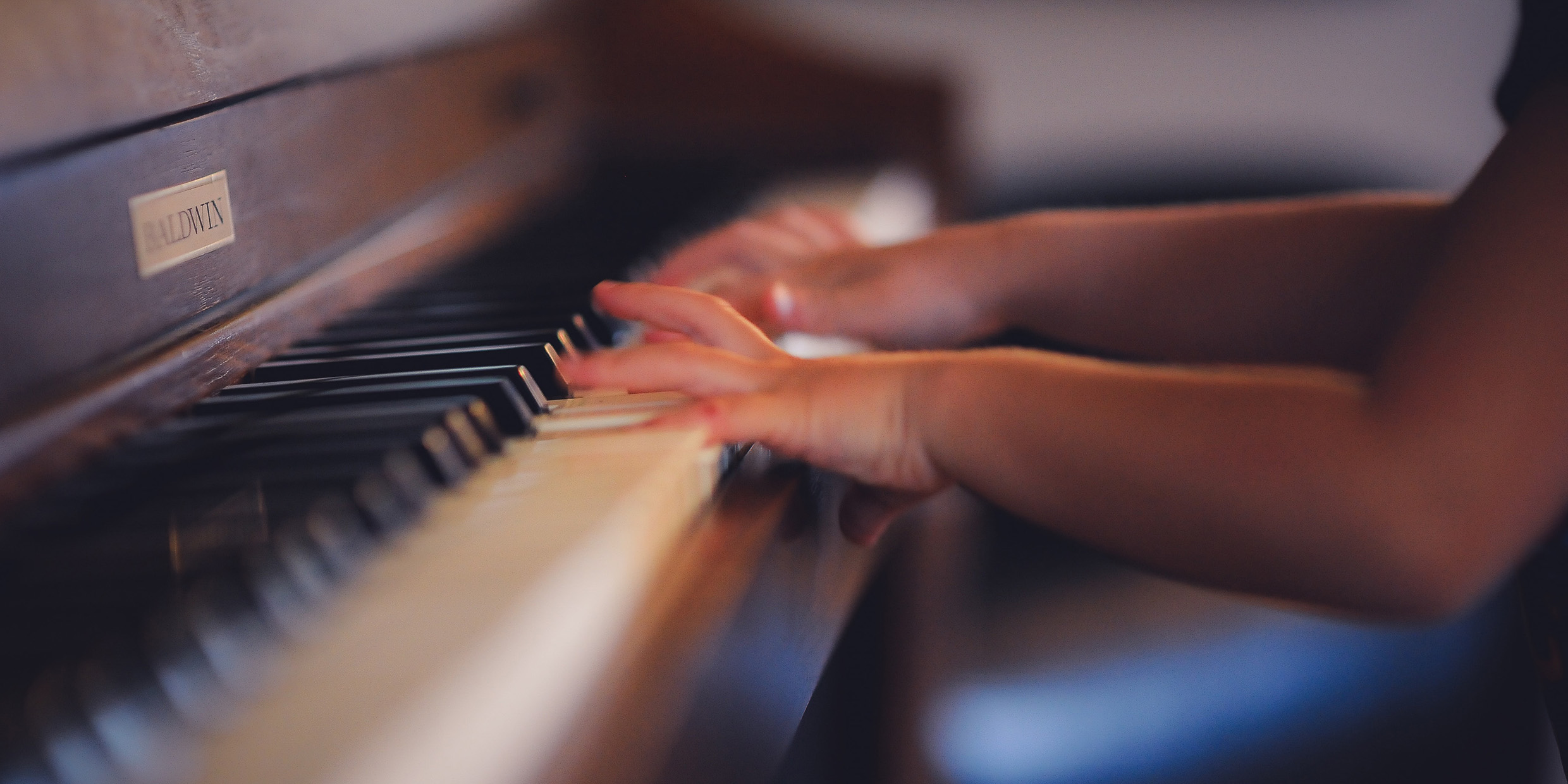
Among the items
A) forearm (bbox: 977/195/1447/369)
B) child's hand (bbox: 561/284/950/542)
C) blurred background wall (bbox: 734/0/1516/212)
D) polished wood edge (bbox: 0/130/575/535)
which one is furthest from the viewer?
blurred background wall (bbox: 734/0/1516/212)

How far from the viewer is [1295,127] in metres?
2.24

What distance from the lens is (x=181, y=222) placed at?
20.6 inches

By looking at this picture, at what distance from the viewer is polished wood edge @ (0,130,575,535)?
1.37ft

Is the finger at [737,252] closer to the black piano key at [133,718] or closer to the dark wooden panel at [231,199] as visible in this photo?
the dark wooden panel at [231,199]

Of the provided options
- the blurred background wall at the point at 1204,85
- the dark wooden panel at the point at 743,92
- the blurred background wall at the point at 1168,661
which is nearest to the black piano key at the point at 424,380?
the blurred background wall at the point at 1168,661

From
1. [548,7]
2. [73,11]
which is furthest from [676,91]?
[73,11]

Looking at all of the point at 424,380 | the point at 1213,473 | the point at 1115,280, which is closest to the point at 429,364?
the point at 424,380

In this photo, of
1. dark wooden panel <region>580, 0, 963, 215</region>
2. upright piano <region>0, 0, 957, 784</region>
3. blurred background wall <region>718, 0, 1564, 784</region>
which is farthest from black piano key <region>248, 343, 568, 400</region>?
dark wooden panel <region>580, 0, 963, 215</region>

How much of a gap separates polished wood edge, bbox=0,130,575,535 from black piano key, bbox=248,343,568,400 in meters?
0.02

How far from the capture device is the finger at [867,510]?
0.62 metres

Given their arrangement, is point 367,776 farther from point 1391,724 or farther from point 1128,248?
point 1391,724

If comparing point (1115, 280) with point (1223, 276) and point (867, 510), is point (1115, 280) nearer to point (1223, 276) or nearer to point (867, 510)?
point (1223, 276)

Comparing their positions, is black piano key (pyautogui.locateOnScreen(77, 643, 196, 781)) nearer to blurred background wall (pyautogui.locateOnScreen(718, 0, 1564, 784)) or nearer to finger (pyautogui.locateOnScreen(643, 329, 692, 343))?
finger (pyautogui.locateOnScreen(643, 329, 692, 343))

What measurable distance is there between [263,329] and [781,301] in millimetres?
303
